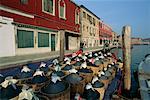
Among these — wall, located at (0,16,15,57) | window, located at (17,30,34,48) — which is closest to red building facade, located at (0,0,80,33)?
wall, located at (0,16,15,57)

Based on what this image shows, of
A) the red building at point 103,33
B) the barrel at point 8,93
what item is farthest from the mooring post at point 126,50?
the red building at point 103,33

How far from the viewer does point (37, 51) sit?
18.0 m

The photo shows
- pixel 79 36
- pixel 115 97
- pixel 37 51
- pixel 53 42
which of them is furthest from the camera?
pixel 79 36

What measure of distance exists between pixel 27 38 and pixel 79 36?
16.2 metres

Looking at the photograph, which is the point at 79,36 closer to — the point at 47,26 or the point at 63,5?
the point at 63,5

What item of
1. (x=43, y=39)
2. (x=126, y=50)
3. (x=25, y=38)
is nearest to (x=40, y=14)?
(x=43, y=39)

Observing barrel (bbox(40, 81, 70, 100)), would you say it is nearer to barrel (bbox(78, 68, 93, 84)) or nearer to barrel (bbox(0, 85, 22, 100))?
barrel (bbox(0, 85, 22, 100))

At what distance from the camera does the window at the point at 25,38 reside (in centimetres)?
1511

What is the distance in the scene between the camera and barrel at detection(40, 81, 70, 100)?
17.7ft

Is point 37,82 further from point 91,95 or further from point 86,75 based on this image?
point 86,75

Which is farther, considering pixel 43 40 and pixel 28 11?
pixel 43 40

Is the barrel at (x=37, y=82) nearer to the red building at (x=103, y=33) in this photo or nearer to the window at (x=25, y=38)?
the window at (x=25, y=38)

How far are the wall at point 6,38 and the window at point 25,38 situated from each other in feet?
2.85

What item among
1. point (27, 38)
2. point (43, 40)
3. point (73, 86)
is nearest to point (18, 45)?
point (27, 38)
